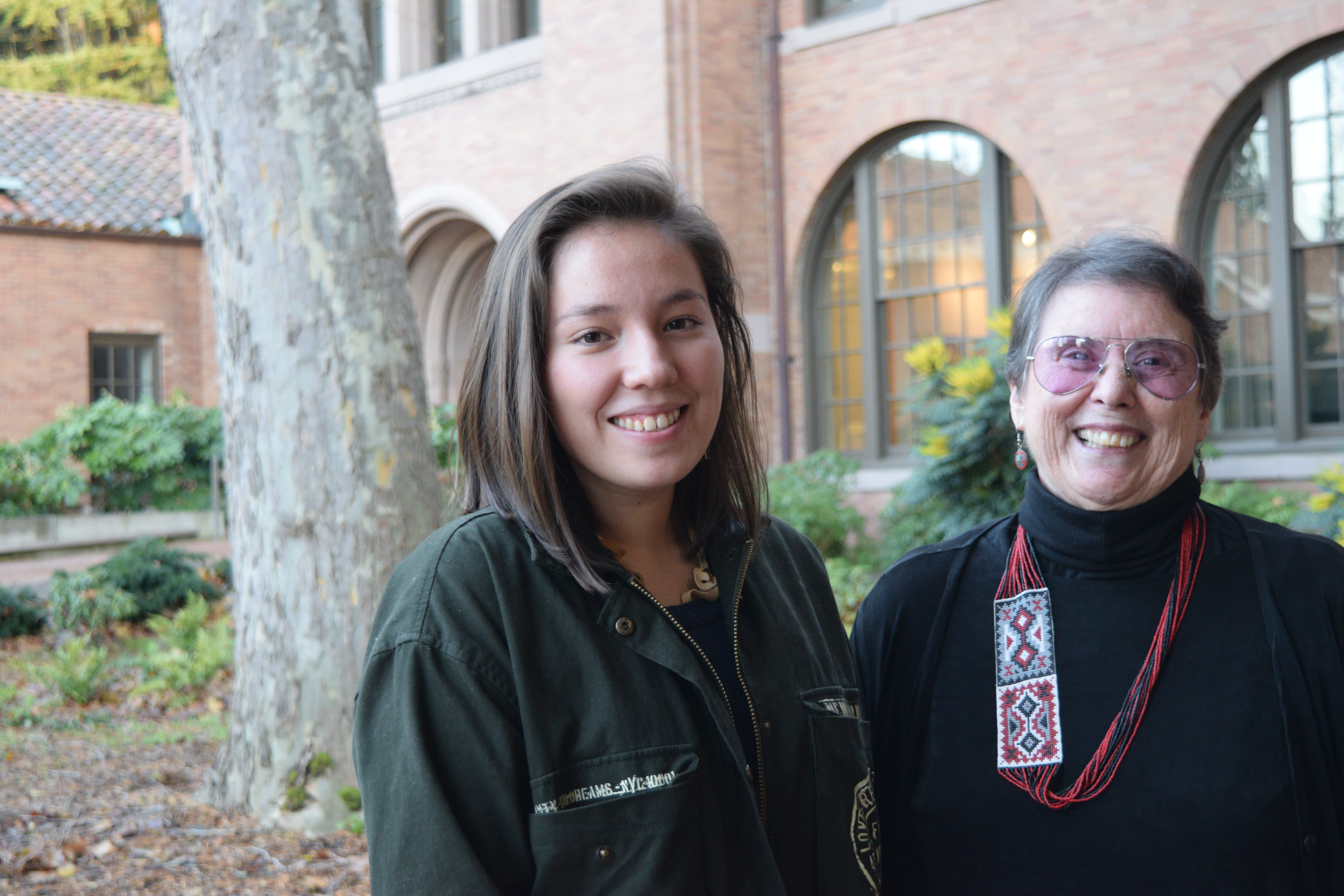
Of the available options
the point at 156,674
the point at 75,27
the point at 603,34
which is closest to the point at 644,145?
the point at 603,34

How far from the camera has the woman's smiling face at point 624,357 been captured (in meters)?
1.74

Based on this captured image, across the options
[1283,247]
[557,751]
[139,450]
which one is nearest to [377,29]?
[139,450]

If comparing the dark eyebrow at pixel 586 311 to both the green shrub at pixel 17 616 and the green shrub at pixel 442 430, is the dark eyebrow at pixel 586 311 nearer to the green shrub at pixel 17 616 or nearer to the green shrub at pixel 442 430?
the green shrub at pixel 17 616

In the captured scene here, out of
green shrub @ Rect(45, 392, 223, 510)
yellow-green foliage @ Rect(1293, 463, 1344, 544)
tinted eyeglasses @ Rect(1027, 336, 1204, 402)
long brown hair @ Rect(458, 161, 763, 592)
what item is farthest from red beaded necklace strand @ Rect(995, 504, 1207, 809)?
green shrub @ Rect(45, 392, 223, 510)

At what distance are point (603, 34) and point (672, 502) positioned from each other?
447 inches

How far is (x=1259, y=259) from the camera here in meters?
9.70

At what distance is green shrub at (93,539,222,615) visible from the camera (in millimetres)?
9859

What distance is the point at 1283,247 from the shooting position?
31.1 ft

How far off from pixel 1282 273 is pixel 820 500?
13.5 feet

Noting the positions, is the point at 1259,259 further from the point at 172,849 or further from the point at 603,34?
the point at 172,849

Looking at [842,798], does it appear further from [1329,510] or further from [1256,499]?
[1256,499]

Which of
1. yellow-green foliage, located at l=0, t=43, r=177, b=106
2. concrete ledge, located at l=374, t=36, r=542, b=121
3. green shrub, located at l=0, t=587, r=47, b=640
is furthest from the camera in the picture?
yellow-green foliage, located at l=0, t=43, r=177, b=106

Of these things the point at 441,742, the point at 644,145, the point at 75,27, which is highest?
the point at 75,27

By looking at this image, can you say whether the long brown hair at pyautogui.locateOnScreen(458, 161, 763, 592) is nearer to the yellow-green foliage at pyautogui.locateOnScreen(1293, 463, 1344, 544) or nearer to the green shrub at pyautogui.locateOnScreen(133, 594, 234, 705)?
the yellow-green foliage at pyautogui.locateOnScreen(1293, 463, 1344, 544)
